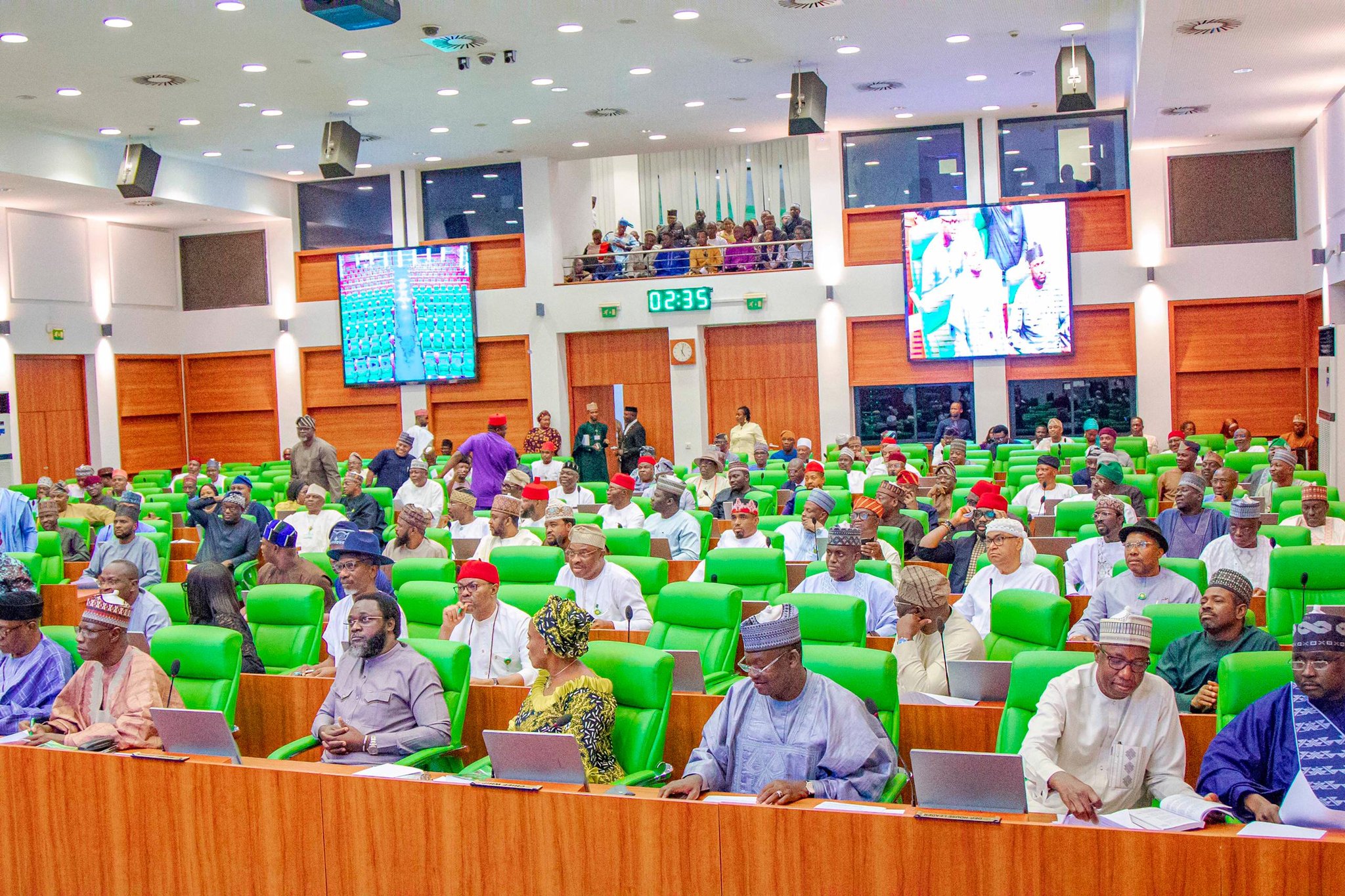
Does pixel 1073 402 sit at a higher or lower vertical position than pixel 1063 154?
lower

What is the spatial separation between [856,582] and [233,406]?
15687mm

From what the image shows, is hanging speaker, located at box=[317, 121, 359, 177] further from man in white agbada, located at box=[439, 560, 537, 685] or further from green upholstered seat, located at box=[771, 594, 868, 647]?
green upholstered seat, located at box=[771, 594, 868, 647]

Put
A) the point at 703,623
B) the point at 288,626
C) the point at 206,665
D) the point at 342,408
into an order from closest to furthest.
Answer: the point at 206,665
the point at 703,623
the point at 288,626
the point at 342,408

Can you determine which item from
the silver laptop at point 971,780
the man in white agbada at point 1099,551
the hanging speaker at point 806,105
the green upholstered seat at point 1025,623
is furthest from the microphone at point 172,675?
the hanging speaker at point 806,105

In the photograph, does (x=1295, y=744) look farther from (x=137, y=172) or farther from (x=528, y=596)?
(x=137, y=172)

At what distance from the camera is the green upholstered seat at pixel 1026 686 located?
4316 millimetres

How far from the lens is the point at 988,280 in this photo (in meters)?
16.4

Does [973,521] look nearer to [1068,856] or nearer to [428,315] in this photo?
[1068,856]

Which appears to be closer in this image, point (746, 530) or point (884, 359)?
point (746, 530)

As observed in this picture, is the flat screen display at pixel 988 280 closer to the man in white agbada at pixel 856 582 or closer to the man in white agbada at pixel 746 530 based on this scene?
the man in white agbada at pixel 746 530

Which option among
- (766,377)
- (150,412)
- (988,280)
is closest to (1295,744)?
(988,280)

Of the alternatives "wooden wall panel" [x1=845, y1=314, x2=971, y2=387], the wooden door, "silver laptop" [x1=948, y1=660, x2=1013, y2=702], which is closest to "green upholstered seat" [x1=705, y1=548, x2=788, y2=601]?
"silver laptop" [x1=948, y1=660, x2=1013, y2=702]

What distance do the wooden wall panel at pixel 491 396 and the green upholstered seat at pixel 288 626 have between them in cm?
1198

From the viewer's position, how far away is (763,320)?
17.5m
